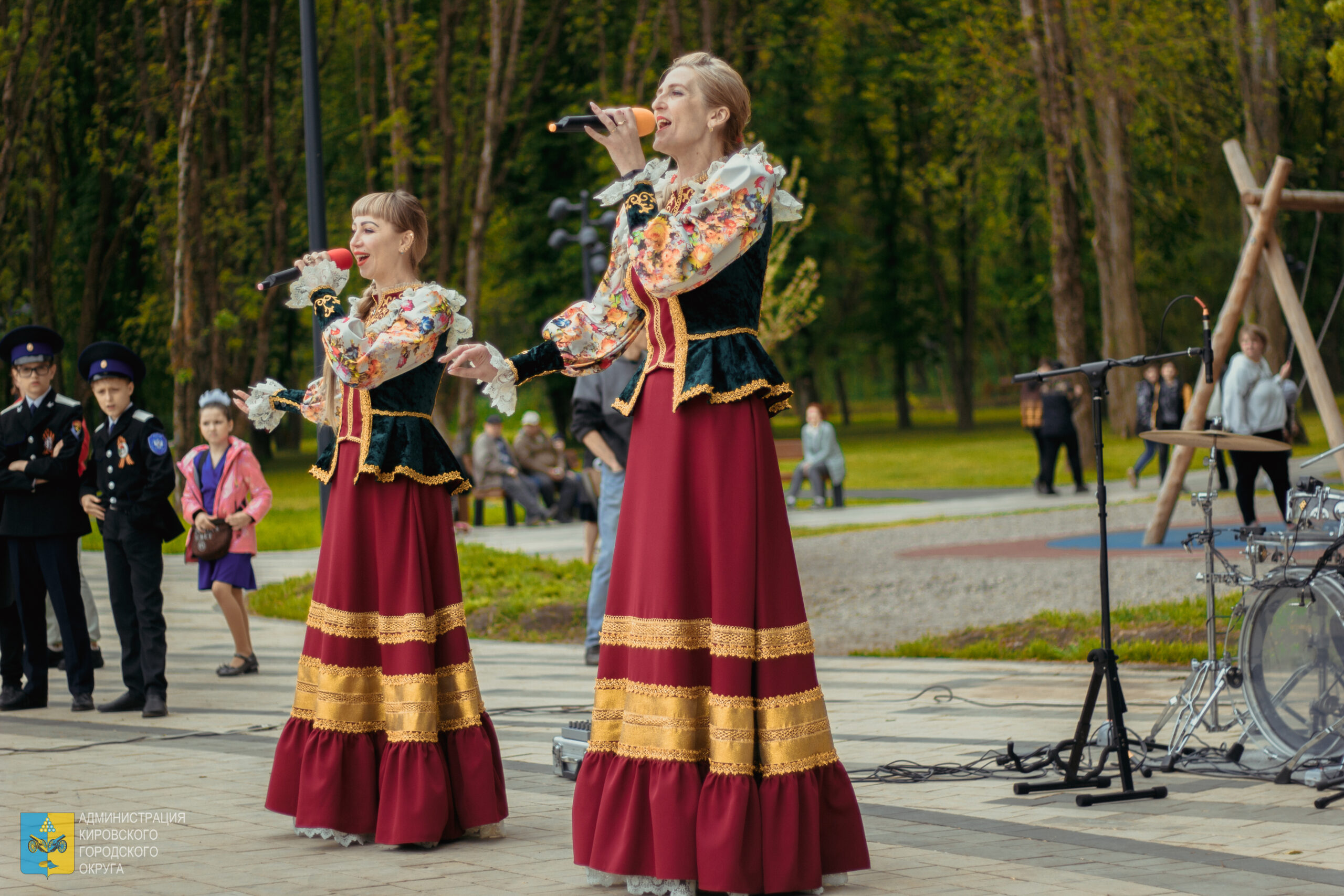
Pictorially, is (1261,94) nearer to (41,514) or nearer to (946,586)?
(946,586)

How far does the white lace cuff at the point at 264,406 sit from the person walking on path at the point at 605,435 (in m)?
3.57

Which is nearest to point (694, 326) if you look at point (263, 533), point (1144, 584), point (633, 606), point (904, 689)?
point (633, 606)

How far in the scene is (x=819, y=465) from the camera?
24.3 metres

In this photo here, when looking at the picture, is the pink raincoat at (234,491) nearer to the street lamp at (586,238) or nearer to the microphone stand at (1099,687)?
the microphone stand at (1099,687)

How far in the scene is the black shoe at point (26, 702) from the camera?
28.4 feet

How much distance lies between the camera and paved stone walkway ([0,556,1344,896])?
4559 millimetres

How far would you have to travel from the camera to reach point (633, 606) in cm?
448

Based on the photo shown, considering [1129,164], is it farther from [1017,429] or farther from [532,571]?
[532,571]

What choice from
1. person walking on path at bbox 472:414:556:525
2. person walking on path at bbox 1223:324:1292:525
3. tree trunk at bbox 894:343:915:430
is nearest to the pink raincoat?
person walking on path at bbox 1223:324:1292:525

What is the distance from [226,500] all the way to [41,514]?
1470 millimetres

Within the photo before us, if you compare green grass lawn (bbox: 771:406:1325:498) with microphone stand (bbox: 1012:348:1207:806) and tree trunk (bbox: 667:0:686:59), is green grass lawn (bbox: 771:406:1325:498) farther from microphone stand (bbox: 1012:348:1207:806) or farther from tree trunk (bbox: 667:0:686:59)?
microphone stand (bbox: 1012:348:1207:806)

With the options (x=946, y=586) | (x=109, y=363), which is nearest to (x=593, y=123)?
(x=109, y=363)

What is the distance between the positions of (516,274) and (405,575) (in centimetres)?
3925

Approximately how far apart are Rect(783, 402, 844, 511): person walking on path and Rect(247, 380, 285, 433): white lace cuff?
18518 millimetres
